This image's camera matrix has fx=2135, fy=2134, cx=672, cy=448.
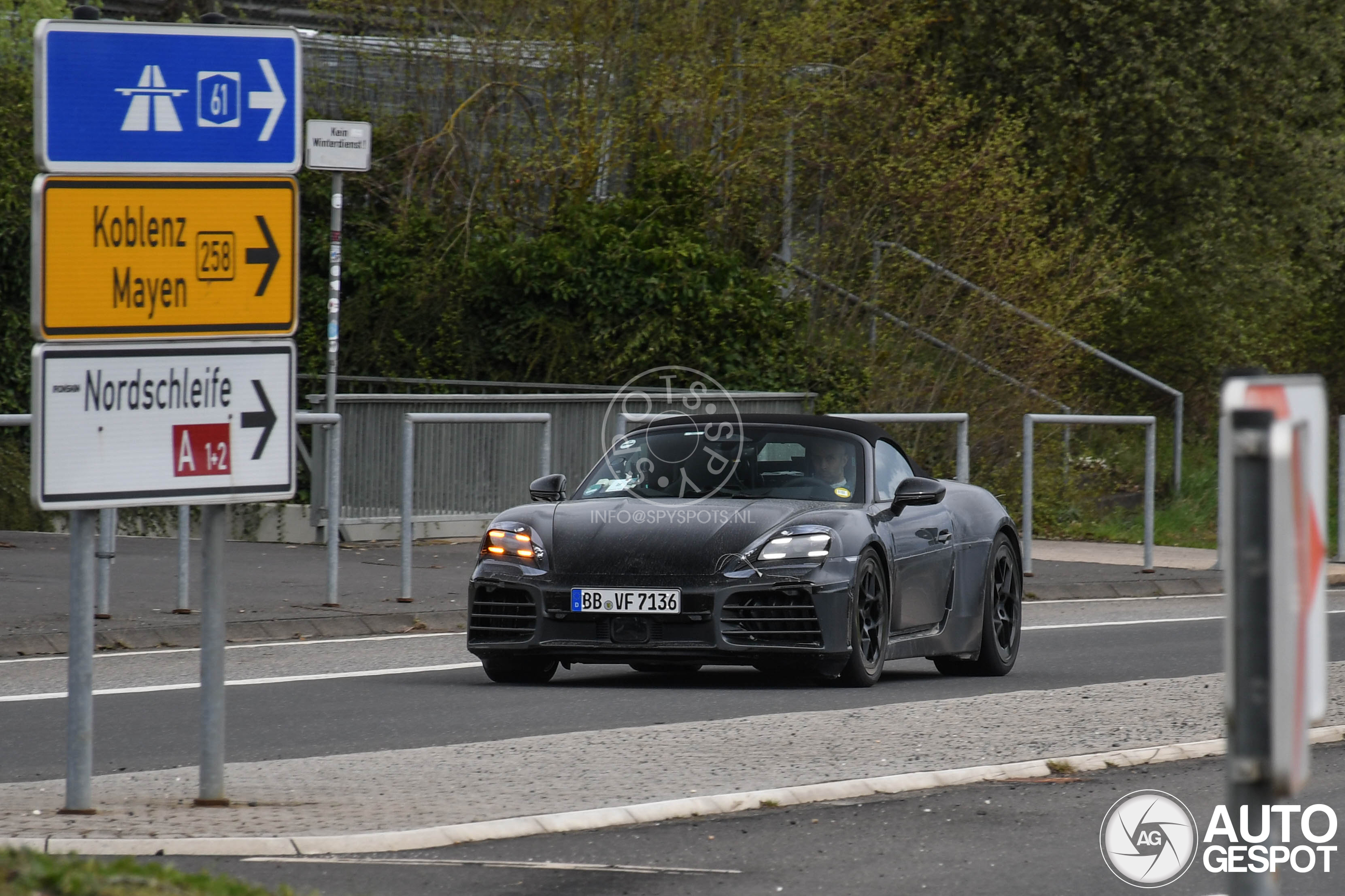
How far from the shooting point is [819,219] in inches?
994

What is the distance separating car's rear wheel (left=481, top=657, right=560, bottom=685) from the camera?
11.3 m

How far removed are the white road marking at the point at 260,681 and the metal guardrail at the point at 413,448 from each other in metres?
3.07

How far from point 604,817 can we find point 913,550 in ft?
16.7

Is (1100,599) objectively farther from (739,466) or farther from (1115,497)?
(739,466)

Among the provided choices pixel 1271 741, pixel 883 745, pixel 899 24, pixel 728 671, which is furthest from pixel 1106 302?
pixel 1271 741

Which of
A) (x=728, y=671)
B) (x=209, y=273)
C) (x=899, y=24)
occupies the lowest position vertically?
(x=728, y=671)

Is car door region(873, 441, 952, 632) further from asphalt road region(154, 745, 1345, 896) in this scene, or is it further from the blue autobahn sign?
the blue autobahn sign

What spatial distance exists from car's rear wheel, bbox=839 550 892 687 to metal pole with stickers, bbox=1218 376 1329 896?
751cm

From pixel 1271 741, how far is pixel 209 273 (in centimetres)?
460

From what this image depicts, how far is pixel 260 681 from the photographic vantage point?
38.1 ft

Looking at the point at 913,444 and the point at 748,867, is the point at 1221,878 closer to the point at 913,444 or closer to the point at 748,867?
the point at 748,867

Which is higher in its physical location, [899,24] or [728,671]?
[899,24]

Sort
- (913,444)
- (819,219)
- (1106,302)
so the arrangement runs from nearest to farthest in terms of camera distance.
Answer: (913,444) < (819,219) < (1106,302)

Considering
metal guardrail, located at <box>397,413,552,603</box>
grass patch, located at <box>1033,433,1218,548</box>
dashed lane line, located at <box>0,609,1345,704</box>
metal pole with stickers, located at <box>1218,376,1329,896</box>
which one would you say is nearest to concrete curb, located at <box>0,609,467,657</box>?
dashed lane line, located at <box>0,609,1345,704</box>
